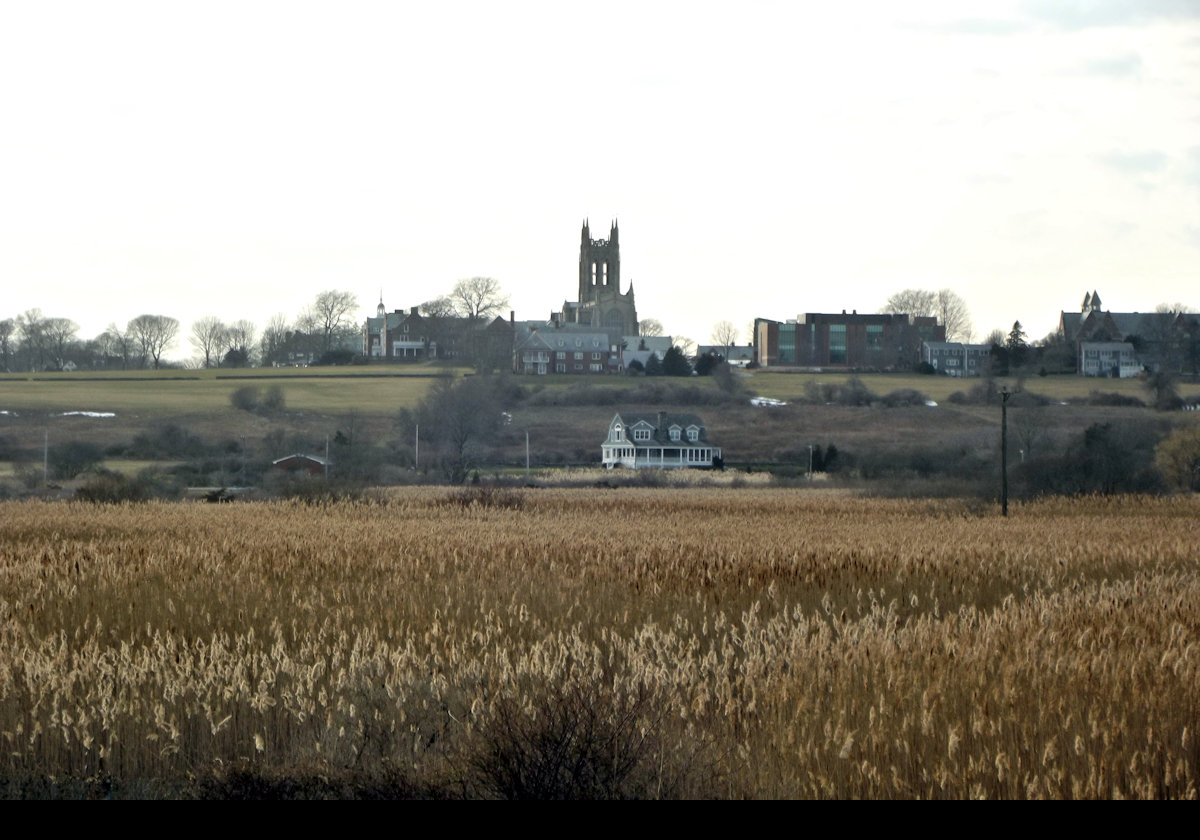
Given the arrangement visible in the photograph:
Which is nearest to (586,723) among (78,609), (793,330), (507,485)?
(78,609)

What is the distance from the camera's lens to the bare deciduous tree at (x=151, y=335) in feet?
442

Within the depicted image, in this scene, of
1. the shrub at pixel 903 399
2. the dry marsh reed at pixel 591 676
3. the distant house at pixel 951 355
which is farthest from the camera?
the distant house at pixel 951 355

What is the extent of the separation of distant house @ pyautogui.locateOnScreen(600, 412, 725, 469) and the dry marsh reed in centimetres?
6565

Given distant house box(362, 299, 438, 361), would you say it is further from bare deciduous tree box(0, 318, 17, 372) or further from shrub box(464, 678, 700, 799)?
shrub box(464, 678, 700, 799)

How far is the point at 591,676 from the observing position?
915cm

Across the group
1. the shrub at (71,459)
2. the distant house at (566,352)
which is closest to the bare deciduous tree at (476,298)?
the distant house at (566,352)

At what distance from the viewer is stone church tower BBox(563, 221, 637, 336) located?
172 metres

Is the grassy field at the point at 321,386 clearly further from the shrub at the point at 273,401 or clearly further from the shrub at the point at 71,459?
the shrub at the point at 71,459

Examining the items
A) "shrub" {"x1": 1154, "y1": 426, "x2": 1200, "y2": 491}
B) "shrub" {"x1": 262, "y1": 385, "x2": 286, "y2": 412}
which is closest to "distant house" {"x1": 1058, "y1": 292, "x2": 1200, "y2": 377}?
"shrub" {"x1": 1154, "y1": 426, "x2": 1200, "y2": 491}

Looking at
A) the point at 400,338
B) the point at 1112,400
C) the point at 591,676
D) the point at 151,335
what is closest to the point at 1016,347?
the point at 1112,400

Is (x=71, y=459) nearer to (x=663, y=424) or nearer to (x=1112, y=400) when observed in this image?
(x=663, y=424)

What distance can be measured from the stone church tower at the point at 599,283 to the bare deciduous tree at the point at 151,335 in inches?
2181

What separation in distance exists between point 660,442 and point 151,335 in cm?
7210

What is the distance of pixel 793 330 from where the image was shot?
14712cm
